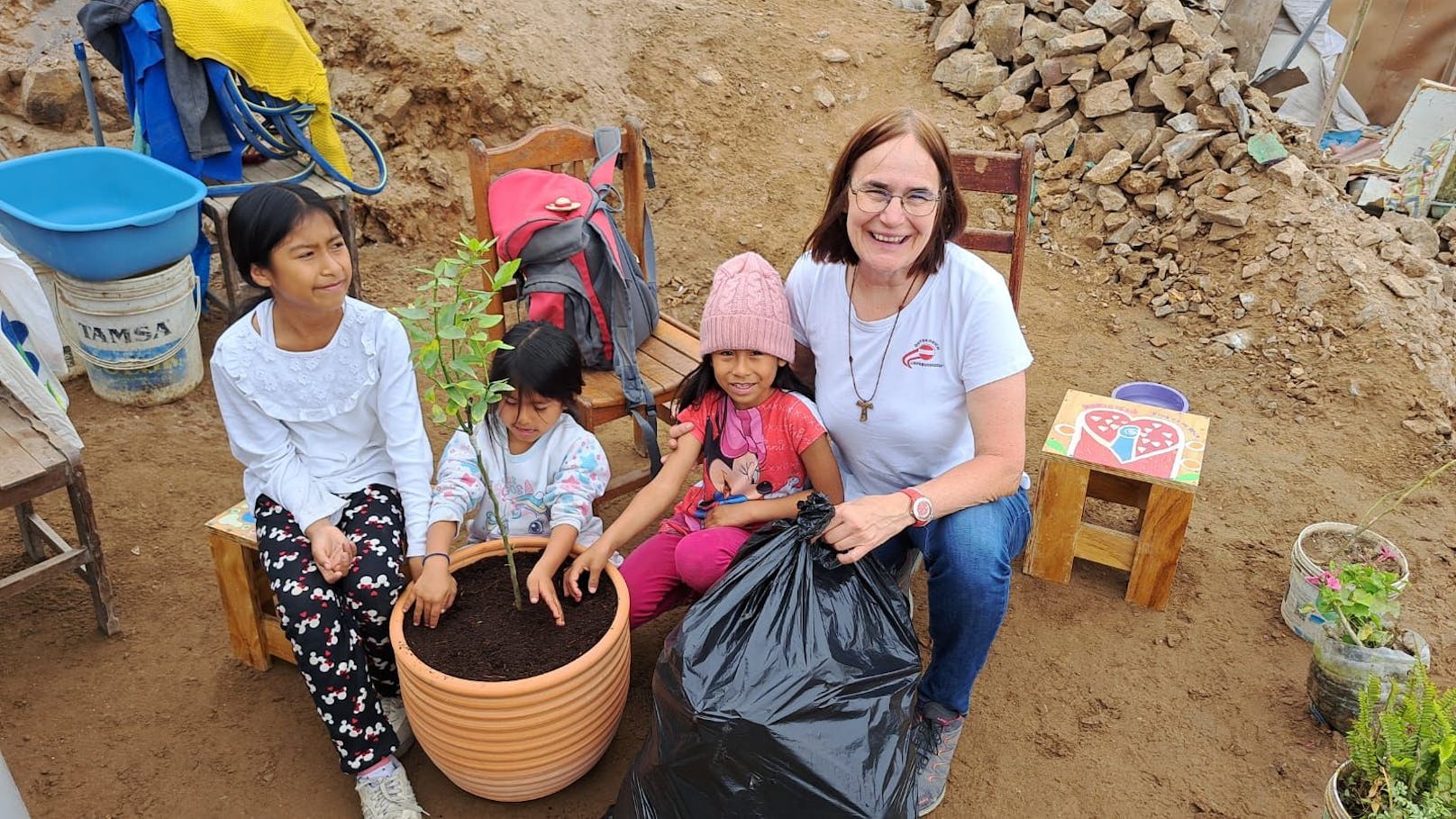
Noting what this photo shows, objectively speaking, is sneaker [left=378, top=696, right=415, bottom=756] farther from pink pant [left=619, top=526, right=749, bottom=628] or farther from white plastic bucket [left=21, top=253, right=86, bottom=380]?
white plastic bucket [left=21, top=253, right=86, bottom=380]

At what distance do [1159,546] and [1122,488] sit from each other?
0.63 feet

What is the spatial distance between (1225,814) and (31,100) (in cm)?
536

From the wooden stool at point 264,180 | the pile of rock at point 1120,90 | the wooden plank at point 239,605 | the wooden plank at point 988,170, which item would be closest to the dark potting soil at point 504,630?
the wooden plank at point 239,605

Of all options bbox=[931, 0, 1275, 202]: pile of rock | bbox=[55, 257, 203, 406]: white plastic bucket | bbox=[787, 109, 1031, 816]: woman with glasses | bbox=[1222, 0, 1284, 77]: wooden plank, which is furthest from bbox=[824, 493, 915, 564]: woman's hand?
bbox=[1222, 0, 1284, 77]: wooden plank

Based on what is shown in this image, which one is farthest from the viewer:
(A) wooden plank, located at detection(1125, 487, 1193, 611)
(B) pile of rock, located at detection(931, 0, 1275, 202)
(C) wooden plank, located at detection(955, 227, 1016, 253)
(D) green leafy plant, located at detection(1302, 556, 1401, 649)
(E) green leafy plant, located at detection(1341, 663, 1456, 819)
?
(B) pile of rock, located at detection(931, 0, 1275, 202)

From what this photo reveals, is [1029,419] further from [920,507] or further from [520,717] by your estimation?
[520,717]

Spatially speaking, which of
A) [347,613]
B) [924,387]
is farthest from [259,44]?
[924,387]

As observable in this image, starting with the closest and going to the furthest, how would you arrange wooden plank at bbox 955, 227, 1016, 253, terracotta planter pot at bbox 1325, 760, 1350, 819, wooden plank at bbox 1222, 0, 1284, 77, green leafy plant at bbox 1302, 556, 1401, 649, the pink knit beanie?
terracotta planter pot at bbox 1325, 760, 1350, 819 < the pink knit beanie < green leafy plant at bbox 1302, 556, 1401, 649 < wooden plank at bbox 955, 227, 1016, 253 < wooden plank at bbox 1222, 0, 1284, 77

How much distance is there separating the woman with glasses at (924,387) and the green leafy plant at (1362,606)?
0.83 meters

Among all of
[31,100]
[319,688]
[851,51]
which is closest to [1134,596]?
[319,688]

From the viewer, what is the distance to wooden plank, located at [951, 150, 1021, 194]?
282 centimetres

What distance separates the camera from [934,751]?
2279 millimetres

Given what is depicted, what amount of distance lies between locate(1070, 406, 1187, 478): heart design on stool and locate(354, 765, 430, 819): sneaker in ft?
6.25

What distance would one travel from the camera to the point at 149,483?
329 cm
